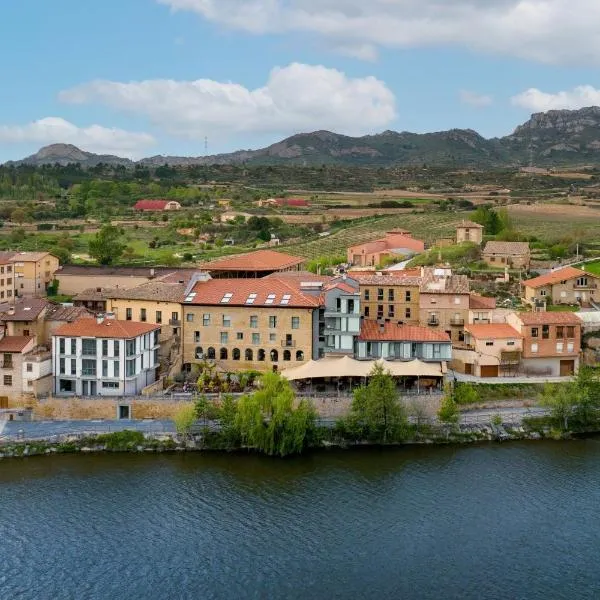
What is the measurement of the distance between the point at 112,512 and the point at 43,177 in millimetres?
114023

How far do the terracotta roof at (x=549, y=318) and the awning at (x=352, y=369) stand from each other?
5181 mm

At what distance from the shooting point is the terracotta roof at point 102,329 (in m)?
39.2

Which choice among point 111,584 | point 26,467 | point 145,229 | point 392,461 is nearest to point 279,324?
point 392,461

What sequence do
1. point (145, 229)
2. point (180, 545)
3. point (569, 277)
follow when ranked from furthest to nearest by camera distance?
point (145, 229)
point (569, 277)
point (180, 545)

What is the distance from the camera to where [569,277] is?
168ft

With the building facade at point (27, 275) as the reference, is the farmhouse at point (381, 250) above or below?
above

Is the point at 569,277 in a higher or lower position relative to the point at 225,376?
higher

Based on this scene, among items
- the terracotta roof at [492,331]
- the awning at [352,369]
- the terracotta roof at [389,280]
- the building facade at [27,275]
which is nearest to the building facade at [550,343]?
the terracotta roof at [492,331]

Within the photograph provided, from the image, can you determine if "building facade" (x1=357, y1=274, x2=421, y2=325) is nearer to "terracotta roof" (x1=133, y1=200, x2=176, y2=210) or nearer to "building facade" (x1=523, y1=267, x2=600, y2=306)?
"building facade" (x1=523, y1=267, x2=600, y2=306)

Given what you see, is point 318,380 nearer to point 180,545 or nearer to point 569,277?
point 180,545

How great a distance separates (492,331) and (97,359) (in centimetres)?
1763

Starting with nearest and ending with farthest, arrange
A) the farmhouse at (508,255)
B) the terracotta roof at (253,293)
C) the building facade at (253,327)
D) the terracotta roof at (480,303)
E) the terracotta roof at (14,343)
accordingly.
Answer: the terracotta roof at (14,343) < the building facade at (253,327) < the terracotta roof at (253,293) < the terracotta roof at (480,303) < the farmhouse at (508,255)

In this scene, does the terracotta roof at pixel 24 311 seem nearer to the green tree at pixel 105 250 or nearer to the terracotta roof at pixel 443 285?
the terracotta roof at pixel 443 285

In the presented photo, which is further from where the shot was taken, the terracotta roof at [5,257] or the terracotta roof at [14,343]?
the terracotta roof at [5,257]
